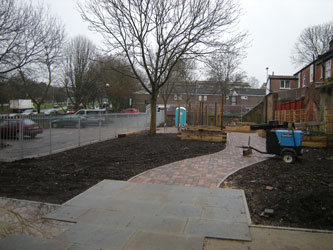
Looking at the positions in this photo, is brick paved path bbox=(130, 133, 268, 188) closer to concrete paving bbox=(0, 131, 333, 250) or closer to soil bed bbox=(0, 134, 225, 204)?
concrete paving bbox=(0, 131, 333, 250)

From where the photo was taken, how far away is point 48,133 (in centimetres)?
1063

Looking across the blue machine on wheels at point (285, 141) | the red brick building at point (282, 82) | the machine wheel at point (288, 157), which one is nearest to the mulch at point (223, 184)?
the machine wheel at point (288, 157)

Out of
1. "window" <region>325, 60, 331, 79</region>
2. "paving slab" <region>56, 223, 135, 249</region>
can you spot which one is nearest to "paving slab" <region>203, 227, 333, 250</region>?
"paving slab" <region>56, 223, 135, 249</region>

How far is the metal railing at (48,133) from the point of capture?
9.17m

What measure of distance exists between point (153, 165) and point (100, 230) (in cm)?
426

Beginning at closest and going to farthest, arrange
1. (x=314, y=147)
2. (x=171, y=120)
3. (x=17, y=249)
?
(x=17, y=249)
(x=314, y=147)
(x=171, y=120)

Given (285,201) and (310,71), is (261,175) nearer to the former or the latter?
(285,201)

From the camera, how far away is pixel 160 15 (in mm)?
13562

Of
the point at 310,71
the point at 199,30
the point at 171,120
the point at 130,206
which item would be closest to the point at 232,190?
the point at 130,206

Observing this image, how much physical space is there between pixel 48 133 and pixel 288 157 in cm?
886

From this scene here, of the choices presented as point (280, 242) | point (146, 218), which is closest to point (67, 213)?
point (146, 218)

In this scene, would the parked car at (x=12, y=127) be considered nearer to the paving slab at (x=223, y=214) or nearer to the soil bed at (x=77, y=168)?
the soil bed at (x=77, y=168)

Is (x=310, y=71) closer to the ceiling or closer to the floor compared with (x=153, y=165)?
closer to the ceiling

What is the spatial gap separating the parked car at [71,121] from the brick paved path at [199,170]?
5873 millimetres
